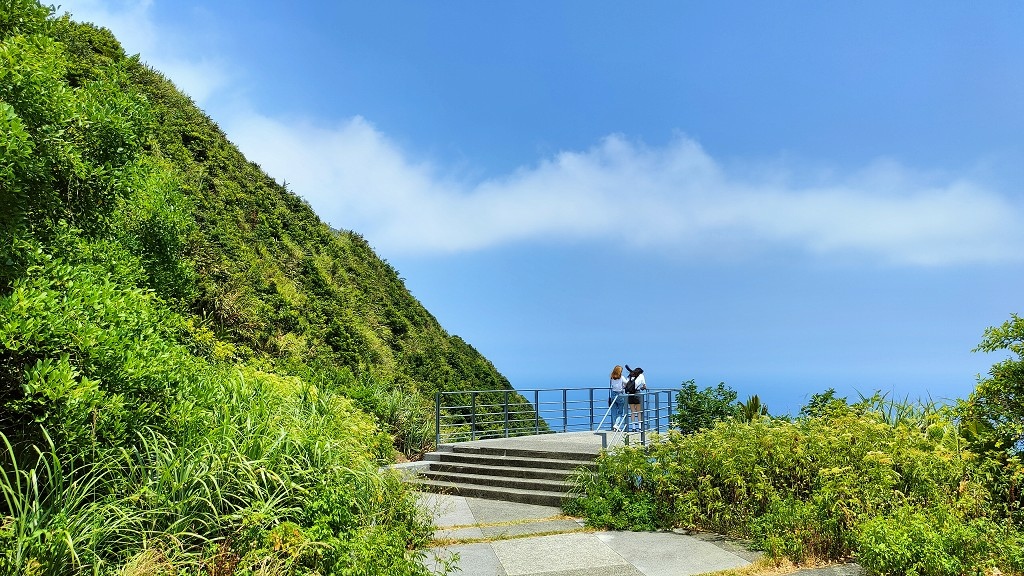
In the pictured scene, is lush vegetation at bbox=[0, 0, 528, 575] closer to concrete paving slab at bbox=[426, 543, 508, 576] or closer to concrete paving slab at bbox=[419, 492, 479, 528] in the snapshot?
concrete paving slab at bbox=[426, 543, 508, 576]

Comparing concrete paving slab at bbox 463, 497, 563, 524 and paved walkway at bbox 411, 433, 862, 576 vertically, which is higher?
paved walkway at bbox 411, 433, 862, 576

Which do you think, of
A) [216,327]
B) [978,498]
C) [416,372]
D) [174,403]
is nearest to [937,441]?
[978,498]

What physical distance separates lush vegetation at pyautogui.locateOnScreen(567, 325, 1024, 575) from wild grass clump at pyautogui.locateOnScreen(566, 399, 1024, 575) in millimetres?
15

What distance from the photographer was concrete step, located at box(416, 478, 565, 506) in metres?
9.93

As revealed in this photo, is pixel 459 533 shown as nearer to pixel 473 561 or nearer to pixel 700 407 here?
pixel 473 561

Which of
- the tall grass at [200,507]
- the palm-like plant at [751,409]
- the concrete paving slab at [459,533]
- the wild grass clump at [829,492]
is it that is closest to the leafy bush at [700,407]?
the palm-like plant at [751,409]

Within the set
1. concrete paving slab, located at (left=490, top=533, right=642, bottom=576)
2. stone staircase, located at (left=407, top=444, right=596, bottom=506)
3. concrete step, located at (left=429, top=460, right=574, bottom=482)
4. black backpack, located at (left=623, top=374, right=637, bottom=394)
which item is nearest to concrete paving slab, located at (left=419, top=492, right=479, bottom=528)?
stone staircase, located at (left=407, top=444, right=596, bottom=506)

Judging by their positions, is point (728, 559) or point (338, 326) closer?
point (728, 559)

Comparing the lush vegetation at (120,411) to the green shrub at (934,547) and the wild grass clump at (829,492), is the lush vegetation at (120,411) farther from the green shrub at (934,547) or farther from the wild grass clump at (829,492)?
the green shrub at (934,547)

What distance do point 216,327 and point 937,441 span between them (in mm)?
12789

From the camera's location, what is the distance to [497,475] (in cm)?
1148

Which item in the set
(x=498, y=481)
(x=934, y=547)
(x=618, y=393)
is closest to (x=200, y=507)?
(x=934, y=547)

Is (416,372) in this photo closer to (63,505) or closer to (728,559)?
(728,559)

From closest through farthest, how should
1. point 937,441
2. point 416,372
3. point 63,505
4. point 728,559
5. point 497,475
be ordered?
point 63,505 < point 728,559 < point 937,441 < point 497,475 < point 416,372
